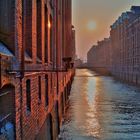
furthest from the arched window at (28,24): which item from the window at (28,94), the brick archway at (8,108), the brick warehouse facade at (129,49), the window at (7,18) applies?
the brick warehouse facade at (129,49)

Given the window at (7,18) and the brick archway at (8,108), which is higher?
the window at (7,18)

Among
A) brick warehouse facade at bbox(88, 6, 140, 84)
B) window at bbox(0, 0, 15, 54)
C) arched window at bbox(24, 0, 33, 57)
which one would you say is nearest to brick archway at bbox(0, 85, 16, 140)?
window at bbox(0, 0, 15, 54)

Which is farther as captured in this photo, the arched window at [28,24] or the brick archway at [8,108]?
the arched window at [28,24]

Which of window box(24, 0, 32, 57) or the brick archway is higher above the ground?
window box(24, 0, 32, 57)

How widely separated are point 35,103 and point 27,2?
2234 mm

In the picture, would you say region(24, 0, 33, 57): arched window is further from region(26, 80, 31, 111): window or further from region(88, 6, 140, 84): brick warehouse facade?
region(88, 6, 140, 84): brick warehouse facade

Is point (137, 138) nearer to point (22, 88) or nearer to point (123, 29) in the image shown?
point (22, 88)

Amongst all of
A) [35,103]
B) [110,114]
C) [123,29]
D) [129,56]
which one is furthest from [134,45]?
[35,103]

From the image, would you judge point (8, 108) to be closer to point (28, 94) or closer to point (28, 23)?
point (28, 94)

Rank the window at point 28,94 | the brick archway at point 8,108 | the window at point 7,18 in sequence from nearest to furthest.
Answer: the brick archway at point 8,108
the window at point 7,18
the window at point 28,94

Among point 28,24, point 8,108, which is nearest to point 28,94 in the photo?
point 28,24

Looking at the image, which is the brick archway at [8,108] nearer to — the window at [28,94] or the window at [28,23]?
the window at [28,94]

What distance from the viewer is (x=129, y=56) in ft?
256

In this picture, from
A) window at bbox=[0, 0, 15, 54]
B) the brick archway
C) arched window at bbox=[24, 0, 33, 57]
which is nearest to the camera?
the brick archway
